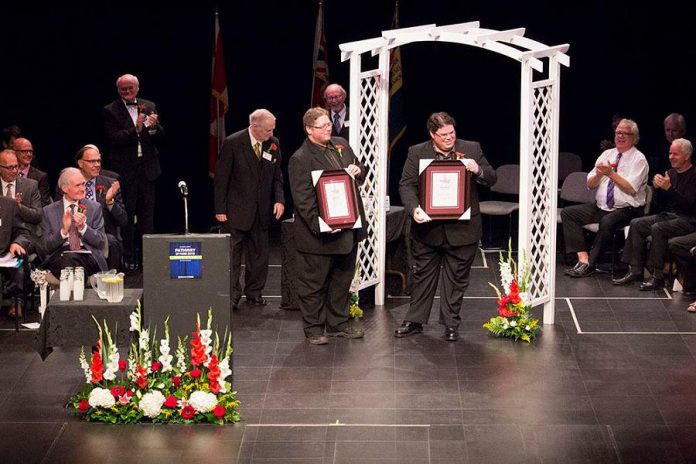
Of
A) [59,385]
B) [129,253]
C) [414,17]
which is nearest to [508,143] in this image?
[414,17]

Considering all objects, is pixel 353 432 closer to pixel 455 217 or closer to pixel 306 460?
pixel 306 460

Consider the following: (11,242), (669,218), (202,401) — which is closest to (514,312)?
(669,218)

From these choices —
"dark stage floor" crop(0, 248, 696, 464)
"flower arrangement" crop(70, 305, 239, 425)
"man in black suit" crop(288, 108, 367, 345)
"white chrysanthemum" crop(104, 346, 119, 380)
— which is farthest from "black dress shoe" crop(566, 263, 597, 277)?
"white chrysanthemum" crop(104, 346, 119, 380)

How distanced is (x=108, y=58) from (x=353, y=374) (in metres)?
5.25

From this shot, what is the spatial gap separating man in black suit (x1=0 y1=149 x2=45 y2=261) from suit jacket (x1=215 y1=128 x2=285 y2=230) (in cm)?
126

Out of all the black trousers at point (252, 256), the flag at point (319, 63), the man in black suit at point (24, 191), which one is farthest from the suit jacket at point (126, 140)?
the black trousers at point (252, 256)

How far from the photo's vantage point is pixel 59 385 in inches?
290

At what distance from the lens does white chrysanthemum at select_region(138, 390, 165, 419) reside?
6.61 metres

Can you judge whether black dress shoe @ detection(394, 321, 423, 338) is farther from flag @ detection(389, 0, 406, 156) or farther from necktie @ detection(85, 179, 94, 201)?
flag @ detection(389, 0, 406, 156)

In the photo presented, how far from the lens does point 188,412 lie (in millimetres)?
6637

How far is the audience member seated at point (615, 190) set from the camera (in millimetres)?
10109

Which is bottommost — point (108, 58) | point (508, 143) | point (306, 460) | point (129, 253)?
point (306, 460)

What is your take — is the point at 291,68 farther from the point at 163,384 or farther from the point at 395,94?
the point at 163,384

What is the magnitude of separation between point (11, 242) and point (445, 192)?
2.98m
